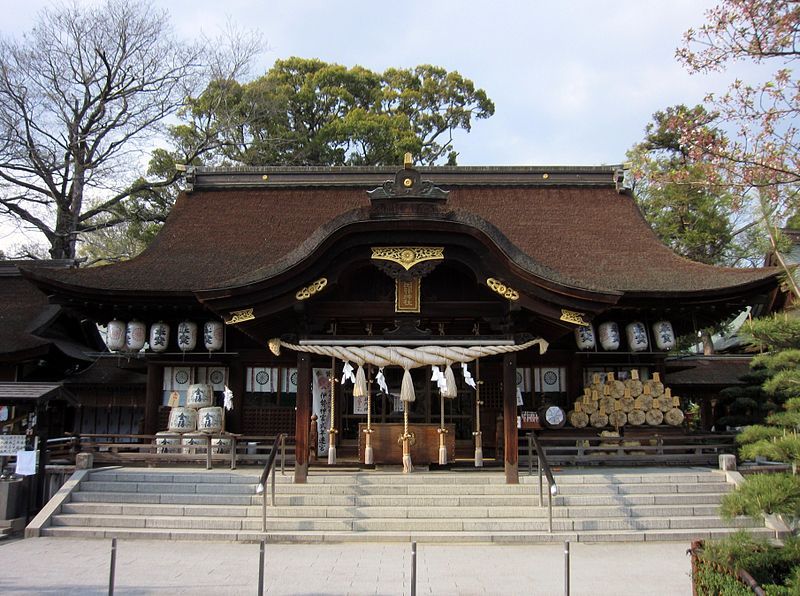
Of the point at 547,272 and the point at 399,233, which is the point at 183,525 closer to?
the point at 399,233

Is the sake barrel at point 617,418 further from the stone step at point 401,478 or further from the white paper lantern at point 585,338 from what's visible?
the stone step at point 401,478

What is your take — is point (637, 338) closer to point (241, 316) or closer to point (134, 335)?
point (241, 316)

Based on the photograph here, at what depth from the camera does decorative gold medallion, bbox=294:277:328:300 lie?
1114 cm

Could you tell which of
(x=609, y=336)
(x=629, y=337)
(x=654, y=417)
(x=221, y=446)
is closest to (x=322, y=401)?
(x=221, y=446)

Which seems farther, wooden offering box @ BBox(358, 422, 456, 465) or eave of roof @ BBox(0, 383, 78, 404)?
wooden offering box @ BBox(358, 422, 456, 465)

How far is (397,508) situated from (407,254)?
14.1 ft

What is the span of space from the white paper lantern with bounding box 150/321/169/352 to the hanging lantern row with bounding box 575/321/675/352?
30.8 ft

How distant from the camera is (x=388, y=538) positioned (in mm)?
9695

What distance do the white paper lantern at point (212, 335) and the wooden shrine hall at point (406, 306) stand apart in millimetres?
45

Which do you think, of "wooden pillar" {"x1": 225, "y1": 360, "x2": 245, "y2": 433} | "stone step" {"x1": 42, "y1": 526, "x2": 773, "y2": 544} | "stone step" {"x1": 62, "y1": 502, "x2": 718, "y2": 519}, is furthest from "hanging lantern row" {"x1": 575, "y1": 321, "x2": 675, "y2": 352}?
"wooden pillar" {"x1": 225, "y1": 360, "x2": 245, "y2": 433}

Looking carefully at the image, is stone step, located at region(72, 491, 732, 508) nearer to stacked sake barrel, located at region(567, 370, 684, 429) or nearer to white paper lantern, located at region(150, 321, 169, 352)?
stacked sake barrel, located at region(567, 370, 684, 429)

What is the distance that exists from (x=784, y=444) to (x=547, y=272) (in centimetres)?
474

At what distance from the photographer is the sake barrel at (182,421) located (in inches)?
558

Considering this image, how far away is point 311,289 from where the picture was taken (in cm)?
1116
